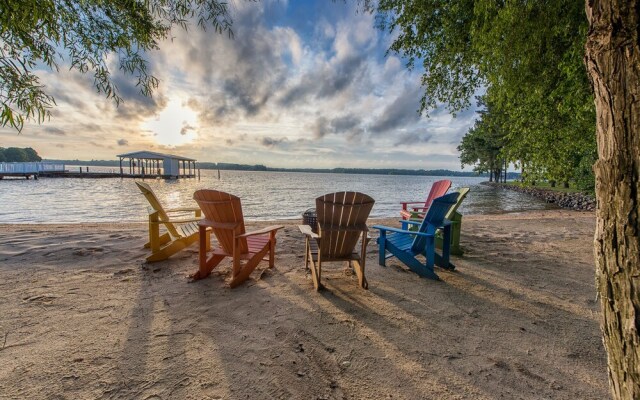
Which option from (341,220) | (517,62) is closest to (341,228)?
(341,220)

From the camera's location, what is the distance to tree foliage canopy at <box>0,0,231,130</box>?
280 cm

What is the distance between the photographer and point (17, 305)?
2.81 m

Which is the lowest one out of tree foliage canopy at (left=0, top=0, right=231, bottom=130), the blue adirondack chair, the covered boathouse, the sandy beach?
the sandy beach

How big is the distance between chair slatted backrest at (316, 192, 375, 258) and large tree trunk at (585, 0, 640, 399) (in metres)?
2.43

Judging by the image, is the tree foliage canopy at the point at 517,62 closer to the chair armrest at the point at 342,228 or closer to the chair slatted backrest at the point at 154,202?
the chair armrest at the point at 342,228

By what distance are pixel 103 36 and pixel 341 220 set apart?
370 cm

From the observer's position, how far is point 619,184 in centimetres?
95

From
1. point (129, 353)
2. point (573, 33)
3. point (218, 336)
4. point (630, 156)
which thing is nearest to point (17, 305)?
point (129, 353)

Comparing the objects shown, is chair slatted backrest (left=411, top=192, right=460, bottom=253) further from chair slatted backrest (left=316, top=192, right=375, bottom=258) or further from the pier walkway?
the pier walkway

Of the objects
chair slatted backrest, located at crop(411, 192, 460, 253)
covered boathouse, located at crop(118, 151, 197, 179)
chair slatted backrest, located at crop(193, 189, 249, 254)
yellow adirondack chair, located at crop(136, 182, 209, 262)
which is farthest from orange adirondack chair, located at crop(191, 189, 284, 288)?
covered boathouse, located at crop(118, 151, 197, 179)

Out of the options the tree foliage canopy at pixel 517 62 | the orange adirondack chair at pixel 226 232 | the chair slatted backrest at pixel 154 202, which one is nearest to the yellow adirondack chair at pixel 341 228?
the orange adirondack chair at pixel 226 232

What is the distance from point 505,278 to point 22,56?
6.27 m

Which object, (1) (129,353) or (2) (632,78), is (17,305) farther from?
(2) (632,78)

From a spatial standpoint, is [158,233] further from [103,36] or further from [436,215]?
[436,215]
